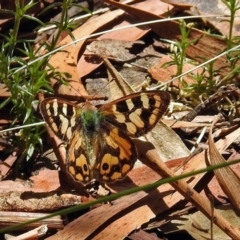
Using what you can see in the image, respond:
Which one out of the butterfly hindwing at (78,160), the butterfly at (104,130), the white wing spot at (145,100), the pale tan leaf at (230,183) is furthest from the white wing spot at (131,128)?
the pale tan leaf at (230,183)

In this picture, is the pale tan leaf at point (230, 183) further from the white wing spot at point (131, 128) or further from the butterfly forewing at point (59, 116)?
the butterfly forewing at point (59, 116)

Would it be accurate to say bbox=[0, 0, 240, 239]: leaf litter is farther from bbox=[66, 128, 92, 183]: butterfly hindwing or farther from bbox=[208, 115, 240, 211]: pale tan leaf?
bbox=[66, 128, 92, 183]: butterfly hindwing

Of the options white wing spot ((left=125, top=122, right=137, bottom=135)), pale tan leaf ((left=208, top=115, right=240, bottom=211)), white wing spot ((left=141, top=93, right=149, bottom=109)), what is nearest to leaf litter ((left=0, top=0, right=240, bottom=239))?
pale tan leaf ((left=208, top=115, right=240, bottom=211))

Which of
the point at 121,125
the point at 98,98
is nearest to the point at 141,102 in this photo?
the point at 121,125

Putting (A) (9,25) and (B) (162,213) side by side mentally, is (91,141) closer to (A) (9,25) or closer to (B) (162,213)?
(B) (162,213)

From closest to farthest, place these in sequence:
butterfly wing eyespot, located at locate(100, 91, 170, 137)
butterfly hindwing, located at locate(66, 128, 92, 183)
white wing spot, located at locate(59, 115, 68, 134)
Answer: butterfly hindwing, located at locate(66, 128, 92, 183) < butterfly wing eyespot, located at locate(100, 91, 170, 137) < white wing spot, located at locate(59, 115, 68, 134)

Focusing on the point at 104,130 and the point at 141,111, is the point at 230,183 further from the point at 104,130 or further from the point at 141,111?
the point at 104,130

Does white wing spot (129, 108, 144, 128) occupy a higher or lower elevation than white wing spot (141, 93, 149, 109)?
lower

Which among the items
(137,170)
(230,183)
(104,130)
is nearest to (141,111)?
(104,130)
